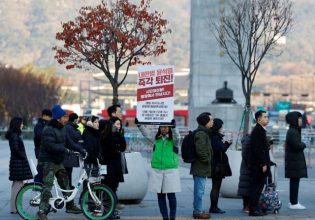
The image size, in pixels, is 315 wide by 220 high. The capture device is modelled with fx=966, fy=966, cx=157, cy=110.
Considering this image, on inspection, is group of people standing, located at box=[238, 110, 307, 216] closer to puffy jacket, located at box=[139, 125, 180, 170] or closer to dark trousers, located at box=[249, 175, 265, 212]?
dark trousers, located at box=[249, 175, 265, 212]

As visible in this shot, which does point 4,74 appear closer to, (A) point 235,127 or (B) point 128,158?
(A) point 235,127

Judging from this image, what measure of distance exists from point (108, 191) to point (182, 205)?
3.09 meters

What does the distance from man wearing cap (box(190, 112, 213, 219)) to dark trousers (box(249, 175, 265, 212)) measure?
85 cm

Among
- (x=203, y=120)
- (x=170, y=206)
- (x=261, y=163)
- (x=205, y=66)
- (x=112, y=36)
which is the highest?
(x=205, y=66)

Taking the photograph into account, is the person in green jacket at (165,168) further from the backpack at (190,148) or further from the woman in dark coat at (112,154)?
the woman in dark coat at (112,154)

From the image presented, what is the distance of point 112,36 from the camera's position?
27656 millimetres

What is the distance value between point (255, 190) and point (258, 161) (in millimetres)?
506

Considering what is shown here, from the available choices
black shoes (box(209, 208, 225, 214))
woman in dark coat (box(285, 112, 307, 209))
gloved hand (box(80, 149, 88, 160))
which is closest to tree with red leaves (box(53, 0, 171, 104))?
woman in dark coat (box(285, 112, 307, 209))

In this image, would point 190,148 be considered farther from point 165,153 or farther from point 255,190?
point 255,190

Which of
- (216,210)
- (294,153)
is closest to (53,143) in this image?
(216,210)

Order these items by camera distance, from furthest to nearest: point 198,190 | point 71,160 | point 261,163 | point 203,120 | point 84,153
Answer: point 71,160 → point 261,163 → point 198,190 → point 203,120 → point 84,153

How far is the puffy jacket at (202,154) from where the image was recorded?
14945mm

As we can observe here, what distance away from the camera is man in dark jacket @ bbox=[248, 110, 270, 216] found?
15.5 m

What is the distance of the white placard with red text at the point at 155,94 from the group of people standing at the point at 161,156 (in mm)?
278
